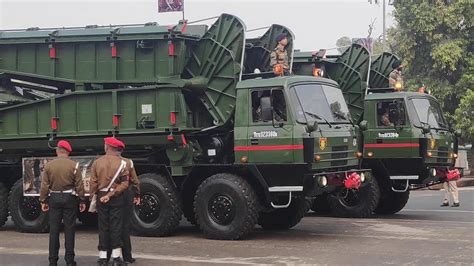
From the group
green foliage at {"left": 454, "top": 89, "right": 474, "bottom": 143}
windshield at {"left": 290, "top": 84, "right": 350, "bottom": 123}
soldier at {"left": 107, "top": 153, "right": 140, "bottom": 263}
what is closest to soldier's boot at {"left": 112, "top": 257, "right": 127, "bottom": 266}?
soldier at {"left": 107, "top": 153, "right": 140, "bottom": 263}

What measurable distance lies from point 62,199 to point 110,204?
67 cm

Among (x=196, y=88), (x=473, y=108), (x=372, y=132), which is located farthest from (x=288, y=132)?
(x=473, y=108)

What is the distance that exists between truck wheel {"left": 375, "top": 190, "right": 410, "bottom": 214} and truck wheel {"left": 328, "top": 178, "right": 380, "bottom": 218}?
1.09 m

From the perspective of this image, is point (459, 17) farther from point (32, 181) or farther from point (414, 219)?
point (32, 181)

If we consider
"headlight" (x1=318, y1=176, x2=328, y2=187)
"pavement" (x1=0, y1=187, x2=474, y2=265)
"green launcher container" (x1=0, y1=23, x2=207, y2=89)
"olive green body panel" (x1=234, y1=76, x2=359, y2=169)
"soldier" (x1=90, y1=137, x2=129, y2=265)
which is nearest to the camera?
"soldier" (x1=90, y1=137, x2=129, y2=265)

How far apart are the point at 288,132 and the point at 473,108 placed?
19.0 m

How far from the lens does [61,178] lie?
816cm

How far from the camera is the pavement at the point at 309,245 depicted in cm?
851

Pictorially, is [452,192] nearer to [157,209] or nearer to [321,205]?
[321,205]

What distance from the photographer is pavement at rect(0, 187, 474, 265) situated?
8508mm

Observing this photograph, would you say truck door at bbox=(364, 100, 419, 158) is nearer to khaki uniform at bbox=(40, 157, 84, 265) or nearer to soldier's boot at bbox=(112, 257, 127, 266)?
soldier's boot at bbox=(112, 257, 127, 266)

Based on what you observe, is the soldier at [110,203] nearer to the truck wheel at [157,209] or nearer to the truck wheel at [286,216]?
the truck wheel at [157,209]

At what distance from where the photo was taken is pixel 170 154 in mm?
10930

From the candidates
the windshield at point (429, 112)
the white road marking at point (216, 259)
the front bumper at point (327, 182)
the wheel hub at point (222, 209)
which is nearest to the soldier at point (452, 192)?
the windshield at point (429, 112)
